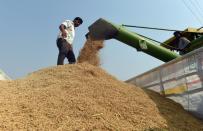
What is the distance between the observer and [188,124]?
16.9 ft

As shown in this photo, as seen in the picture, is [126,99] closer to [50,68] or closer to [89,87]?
[89,87]

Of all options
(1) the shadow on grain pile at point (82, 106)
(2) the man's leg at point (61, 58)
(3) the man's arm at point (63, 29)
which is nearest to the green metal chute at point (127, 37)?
(3) the man's arm at point (63, 29)

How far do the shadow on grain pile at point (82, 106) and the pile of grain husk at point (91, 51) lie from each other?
1281mm

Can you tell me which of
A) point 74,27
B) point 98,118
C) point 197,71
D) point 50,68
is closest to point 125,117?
point 98,118

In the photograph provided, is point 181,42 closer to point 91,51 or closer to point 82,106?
point 91,51

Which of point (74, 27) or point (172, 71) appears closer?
point (172, 71)

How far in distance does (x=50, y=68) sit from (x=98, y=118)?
2491mm

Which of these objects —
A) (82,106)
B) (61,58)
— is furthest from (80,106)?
(61,58)

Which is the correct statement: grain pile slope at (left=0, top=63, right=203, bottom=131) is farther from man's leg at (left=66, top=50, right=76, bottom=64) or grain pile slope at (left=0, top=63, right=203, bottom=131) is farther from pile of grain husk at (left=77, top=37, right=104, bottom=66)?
man's leg at (left=66, top=50, right=76, bottom=64)

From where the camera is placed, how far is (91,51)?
25.9 ft

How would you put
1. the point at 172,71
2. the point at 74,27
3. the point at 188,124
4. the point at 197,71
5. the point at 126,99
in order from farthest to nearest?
1. the point at 74,27
2. the point at 172,71
3. the point at 197,71
4. the point at 126,99
5. the point at 188,124

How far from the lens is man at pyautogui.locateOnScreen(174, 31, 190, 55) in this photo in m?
8.15

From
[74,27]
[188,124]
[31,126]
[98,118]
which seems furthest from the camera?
[74,27]

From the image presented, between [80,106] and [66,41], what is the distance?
127 inches
